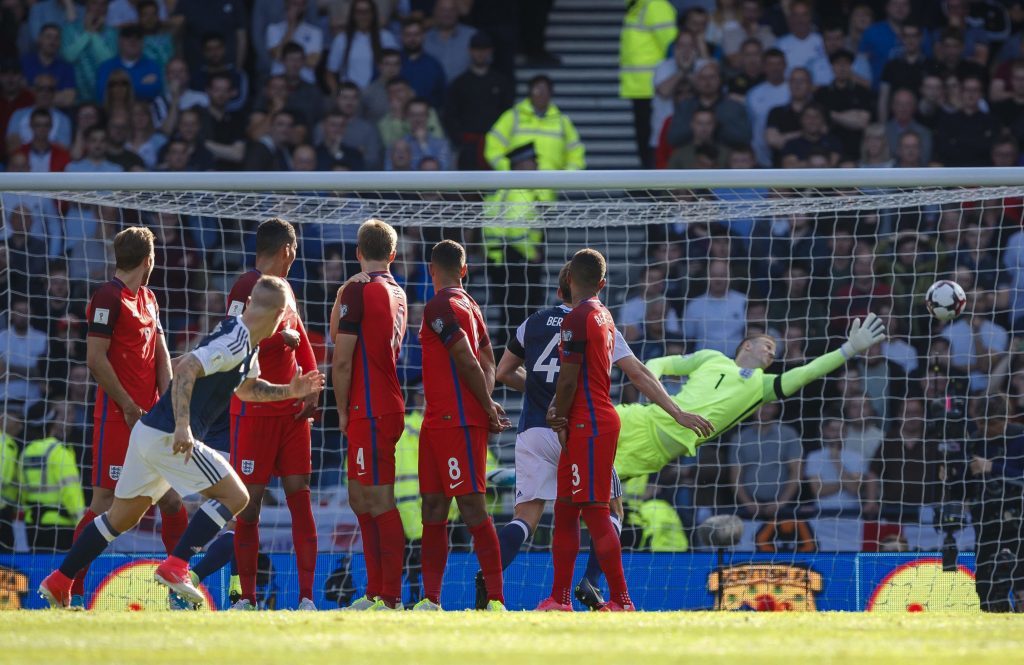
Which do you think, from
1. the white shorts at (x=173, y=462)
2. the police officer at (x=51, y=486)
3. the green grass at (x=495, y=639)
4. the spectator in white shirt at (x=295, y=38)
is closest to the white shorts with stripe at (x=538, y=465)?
the green grass at (x=495, y=639)

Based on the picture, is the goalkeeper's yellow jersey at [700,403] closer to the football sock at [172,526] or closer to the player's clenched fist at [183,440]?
the football sock at [172,526]

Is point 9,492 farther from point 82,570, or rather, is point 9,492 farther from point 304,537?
point 304,537

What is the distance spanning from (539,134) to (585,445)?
630 centimetres

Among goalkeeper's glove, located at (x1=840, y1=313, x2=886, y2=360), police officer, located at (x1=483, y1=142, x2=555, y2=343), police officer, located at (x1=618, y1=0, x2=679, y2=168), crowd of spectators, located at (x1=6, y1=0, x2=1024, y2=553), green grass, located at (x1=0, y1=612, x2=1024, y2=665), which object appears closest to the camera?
green grass, located at (x1=0, y1=612, x2=1024, y2=665)

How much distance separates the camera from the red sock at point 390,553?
7.11m

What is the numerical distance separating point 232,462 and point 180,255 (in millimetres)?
4330

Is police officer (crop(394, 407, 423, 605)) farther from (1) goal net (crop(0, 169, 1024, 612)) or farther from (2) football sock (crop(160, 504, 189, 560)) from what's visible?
(2) football sock (crop(160, 504, 189, 560))

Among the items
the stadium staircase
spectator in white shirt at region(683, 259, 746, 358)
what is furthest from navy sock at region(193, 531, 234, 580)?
the stadium staircase

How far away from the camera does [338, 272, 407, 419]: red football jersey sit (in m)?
7.17

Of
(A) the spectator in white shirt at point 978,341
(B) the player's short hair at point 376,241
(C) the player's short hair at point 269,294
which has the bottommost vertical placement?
(A) the spectator in white shirt at point 978,341

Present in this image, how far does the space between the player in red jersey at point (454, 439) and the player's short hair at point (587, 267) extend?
615mm

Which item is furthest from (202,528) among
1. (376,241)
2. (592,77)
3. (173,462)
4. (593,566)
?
A: (592,77)

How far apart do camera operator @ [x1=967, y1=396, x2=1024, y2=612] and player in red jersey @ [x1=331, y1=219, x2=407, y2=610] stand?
13.8ft

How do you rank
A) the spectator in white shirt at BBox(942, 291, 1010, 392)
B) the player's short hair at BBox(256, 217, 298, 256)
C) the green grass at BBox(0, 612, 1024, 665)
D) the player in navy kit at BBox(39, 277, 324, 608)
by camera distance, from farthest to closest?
the spectator in white shirt at BBox(942, 291, 1010, 392) < the player's short hair at BBox(256, 217, 298, 256) < the player in navy kit at BBox(39, 277, 324, 608) < the green grass at BBox(0, 612, 1024, 665)
